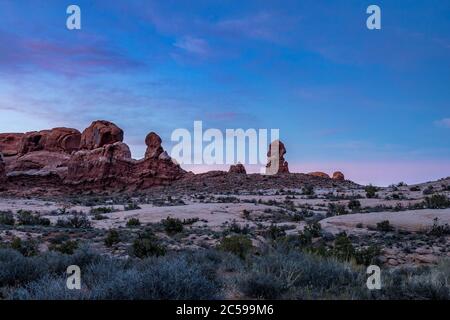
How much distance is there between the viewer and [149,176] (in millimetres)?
63531

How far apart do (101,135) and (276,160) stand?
26325 mm

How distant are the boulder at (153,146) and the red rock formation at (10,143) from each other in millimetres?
29537

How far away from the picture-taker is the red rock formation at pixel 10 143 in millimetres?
84631

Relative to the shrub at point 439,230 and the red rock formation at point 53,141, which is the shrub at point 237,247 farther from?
the red rock formation at point 53,141

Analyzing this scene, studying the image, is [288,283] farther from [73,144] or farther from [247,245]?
[73,144]

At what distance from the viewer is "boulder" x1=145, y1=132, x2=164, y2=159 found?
6580 centimetres

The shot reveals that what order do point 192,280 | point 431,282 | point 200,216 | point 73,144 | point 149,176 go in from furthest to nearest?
point 73,144 < point 149,176 < point 200,216 < point 431,282 < point 192,280

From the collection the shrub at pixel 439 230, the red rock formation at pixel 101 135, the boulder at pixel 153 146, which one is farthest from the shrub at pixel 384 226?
the red rock formation at pixel 101 135

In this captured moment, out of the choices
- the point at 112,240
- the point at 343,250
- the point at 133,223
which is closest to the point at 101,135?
the point at 133,223

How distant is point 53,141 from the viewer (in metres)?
81.4

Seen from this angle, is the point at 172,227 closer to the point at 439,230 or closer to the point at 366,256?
the point at 366,256
